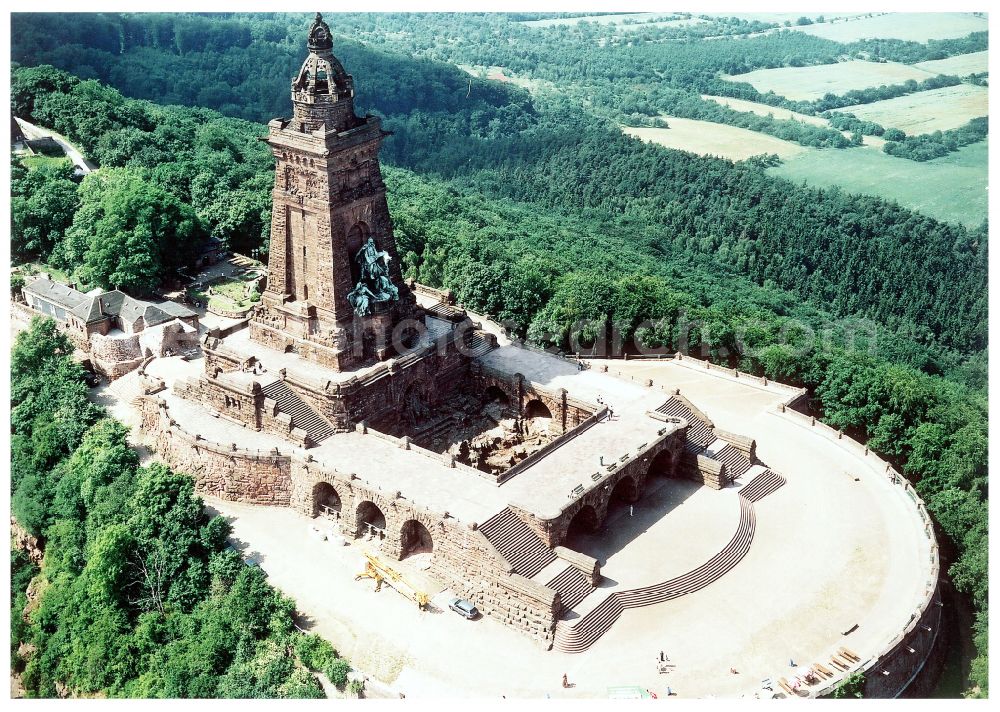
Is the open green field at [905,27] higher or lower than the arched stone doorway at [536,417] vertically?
higher

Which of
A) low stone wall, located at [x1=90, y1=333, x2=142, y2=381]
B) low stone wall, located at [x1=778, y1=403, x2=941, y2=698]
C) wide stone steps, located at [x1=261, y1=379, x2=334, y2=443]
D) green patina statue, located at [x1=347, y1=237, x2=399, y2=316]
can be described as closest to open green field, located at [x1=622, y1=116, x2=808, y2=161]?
green patina statue, located at [x1=347, y1=237, x2=399, y2=316]

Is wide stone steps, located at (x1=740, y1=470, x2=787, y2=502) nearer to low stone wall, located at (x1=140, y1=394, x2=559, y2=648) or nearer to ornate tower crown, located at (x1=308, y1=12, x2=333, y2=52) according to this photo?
low stone wall, located at (x1=140, y1=394, x2=559, y2=648)

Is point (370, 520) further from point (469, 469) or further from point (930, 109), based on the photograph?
point (930, 109)

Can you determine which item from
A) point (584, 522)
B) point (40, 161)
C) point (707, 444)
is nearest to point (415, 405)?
point (584, 522)

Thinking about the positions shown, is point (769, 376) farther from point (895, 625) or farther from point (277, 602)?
point (277, 602)

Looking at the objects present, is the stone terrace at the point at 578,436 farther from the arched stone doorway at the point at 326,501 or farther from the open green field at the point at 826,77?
the open green field at the point at 826,77

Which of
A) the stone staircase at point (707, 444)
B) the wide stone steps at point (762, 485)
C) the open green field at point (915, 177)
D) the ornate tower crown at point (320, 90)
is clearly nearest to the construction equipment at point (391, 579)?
the stone staircase at point (707, 444)
